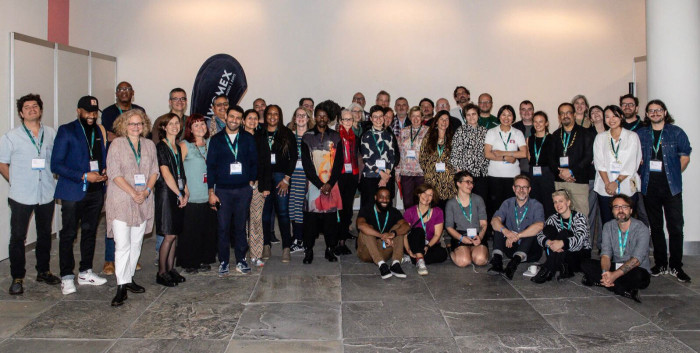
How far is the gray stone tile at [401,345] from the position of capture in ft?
10.8

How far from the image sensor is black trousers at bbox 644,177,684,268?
5.05m

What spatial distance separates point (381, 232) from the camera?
5.34 m

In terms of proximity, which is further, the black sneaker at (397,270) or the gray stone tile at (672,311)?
the black sneaker at (397,270)

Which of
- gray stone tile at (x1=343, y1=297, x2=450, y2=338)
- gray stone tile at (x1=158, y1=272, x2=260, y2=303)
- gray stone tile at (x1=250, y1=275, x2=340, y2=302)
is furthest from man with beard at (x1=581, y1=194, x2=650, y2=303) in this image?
gray stone tile at (x1=158, y1=272, x2=260, y2=303)

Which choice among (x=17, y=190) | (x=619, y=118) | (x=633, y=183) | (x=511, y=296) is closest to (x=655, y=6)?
(x=619, y=118)

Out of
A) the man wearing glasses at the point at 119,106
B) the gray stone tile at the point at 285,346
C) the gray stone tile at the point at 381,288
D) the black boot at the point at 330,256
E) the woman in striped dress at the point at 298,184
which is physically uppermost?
the man wearing glasses at the point at 119,106

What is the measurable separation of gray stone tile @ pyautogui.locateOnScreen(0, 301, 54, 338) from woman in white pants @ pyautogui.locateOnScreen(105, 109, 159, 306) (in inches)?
21.2

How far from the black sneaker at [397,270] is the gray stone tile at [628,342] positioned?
1680mm

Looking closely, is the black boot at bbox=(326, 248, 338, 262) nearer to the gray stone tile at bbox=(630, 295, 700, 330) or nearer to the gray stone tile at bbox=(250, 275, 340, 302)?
the gray stone tile at bbox=(250, 275, 340, 302)

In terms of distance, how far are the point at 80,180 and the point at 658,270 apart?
16.8ft

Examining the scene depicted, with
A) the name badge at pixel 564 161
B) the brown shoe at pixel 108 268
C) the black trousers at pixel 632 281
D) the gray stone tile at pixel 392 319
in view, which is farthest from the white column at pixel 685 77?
the brown shoe at pixel 108 268

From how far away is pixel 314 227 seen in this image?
5.53 m

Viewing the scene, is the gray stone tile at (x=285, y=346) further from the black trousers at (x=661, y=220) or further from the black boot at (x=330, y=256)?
the black trousers at (x=661, y=220)

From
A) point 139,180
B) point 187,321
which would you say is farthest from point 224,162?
point 187,321
